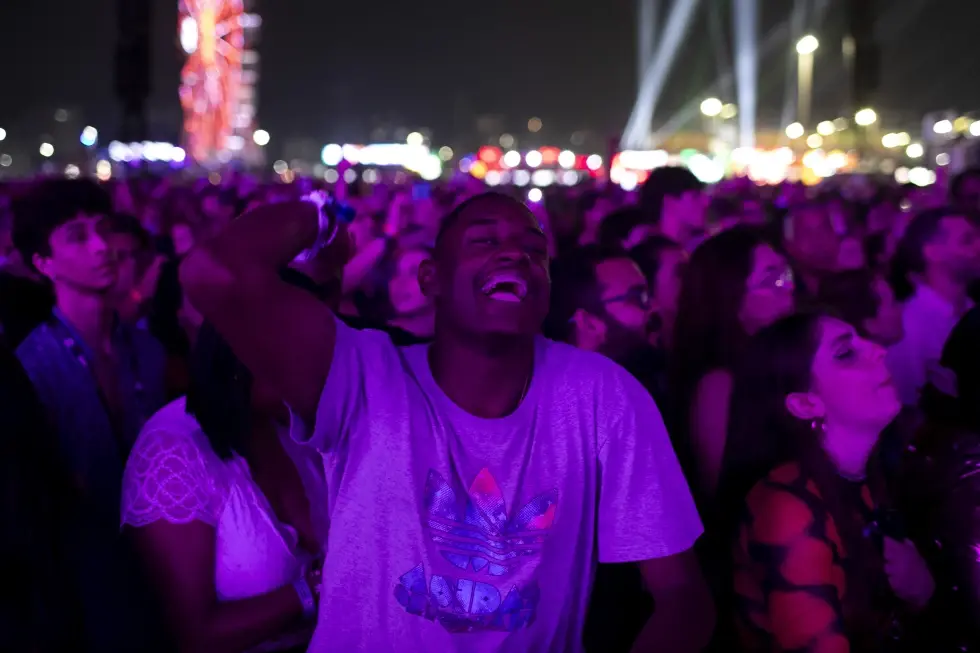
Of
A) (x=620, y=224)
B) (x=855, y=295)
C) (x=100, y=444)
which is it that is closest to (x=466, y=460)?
(x=100, y=444)

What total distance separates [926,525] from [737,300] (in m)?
1.22

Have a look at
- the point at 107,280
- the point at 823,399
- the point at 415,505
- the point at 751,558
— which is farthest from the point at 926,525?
the point at 107,280

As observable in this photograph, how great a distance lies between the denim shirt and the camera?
109 inches

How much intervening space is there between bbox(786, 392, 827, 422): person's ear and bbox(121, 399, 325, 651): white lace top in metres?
1.28

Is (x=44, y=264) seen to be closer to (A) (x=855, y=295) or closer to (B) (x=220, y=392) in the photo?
(B) (x=220, y=392)

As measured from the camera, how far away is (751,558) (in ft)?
7.80

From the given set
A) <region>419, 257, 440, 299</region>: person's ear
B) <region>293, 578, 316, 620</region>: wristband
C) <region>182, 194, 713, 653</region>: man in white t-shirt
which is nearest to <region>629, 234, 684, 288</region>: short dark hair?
<region>293, 578, 316, 620</region>: wristband

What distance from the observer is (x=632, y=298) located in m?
3.89

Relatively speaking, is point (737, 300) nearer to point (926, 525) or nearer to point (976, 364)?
point (976, 364)

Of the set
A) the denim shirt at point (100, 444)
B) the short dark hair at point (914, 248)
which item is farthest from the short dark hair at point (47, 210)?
the short dark hair at point (914, 248)

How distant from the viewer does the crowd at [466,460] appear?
1.93m

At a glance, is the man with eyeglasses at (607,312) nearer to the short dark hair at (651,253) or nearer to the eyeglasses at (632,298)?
the eyeglasses at (632,298)

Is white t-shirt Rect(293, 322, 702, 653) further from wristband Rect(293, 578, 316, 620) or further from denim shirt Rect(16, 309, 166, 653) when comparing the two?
denim shirt Rect(16, 309, 166, 653)

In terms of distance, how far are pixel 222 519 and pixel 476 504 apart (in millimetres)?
848
